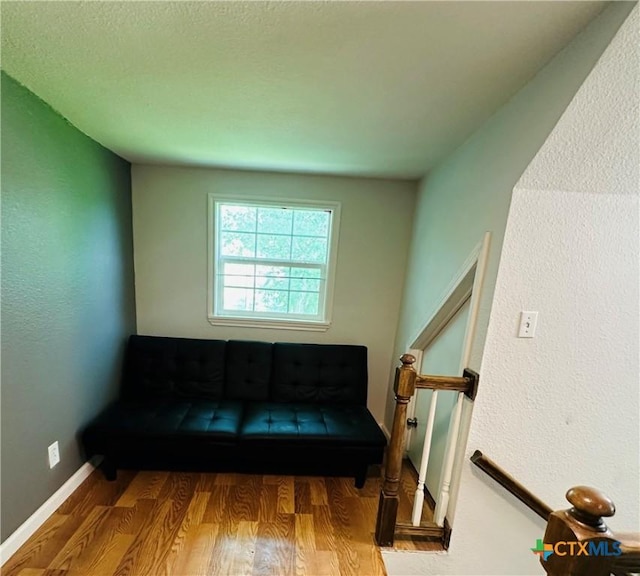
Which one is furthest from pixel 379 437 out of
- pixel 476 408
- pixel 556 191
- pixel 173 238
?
pixel 173 238

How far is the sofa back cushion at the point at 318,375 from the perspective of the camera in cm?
251

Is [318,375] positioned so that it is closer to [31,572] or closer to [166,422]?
[166,422]

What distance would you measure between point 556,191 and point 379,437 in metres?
1.64

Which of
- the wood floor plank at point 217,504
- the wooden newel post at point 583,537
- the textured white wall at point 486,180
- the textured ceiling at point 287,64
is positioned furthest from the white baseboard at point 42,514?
the textured white wall at point 486,180

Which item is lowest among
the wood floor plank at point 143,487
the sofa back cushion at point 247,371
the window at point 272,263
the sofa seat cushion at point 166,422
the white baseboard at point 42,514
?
the wood floor plank at point 143,487

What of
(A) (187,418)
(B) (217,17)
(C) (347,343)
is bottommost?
(A) (187,418)

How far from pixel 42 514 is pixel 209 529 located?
2.82 feet

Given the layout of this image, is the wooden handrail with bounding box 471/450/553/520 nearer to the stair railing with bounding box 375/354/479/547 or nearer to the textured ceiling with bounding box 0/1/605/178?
the stair railing with bounding box 375/354/479/547

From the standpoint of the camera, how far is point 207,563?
58.2 inches

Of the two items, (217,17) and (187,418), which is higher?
(217,17)

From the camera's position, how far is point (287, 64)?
3.67 ft

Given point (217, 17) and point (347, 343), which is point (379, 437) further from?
point (217, 17)

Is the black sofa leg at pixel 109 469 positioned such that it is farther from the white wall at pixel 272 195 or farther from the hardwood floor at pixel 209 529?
the white wall at pixel 272 195

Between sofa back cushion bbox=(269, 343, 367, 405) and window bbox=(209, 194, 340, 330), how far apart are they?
9.6 inches
